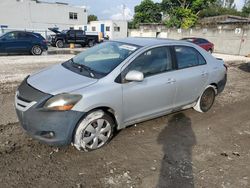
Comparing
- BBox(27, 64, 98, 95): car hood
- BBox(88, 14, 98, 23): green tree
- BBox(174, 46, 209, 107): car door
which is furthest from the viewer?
BBox(88, 14, 98, 23): green tree

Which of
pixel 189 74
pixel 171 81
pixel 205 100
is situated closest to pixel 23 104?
pixel 171 81

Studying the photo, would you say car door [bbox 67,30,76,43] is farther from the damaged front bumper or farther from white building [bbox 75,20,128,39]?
the damaged front bumper

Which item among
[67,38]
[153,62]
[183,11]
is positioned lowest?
[67,38]

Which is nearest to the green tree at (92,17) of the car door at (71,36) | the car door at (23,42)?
the car door at (71,36)

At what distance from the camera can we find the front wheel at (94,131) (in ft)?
11.2

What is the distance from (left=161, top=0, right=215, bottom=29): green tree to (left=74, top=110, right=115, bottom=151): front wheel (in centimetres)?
3620

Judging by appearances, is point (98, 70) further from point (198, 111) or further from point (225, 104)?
point (225, 104)

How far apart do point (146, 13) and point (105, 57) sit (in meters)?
49.3

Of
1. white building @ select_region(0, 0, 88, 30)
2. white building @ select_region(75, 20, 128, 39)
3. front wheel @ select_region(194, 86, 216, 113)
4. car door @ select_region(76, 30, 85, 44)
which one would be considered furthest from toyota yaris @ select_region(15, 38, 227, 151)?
white building @ select_region(0, 0, 88, 30)

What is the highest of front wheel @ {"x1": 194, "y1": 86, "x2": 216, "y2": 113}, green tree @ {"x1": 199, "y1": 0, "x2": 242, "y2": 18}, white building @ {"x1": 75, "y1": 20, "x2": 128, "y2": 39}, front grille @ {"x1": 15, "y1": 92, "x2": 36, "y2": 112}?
green tree @ {"x1": 199, "y1": 0, "x2": 242, "y2": 18}

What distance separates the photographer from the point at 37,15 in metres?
37.9

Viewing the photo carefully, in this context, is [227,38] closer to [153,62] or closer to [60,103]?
[153,62]

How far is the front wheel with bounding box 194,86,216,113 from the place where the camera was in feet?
17.5

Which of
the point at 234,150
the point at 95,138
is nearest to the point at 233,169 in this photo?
the point at 234,150
